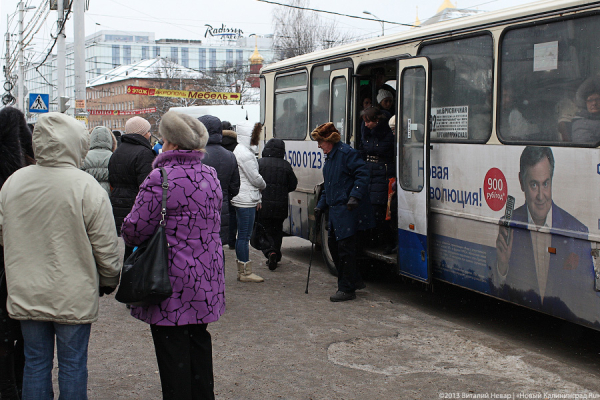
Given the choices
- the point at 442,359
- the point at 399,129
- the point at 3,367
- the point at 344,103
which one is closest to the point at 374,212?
the point at 399,129

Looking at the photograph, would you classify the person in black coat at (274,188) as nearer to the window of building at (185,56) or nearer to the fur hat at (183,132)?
the fur hat at (183,132)

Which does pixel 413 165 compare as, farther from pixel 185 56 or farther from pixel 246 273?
pixel 185 56

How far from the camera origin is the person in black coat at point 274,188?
8453 mm

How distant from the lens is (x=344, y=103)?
8.29 metres

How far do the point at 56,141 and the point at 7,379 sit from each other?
57.5 inches

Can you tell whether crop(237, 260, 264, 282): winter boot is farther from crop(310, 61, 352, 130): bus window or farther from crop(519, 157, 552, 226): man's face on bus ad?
crop(519, 157, 552, 226): man's face on bus ad

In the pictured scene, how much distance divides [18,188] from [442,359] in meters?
3.44

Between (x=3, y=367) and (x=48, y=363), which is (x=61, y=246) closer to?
(x=48, y=363)

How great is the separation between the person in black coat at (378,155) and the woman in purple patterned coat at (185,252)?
4.00 metres

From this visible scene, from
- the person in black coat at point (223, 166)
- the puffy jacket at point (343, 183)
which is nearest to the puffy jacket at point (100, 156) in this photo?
the person in black coat at point (223, 166)

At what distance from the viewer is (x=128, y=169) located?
6.24 metres

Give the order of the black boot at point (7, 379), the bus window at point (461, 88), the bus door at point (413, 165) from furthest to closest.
Result: 1. the bus door at point (413, 165)
2. the bus window at point (461, 88)
3. the black boot at point (7, 379)

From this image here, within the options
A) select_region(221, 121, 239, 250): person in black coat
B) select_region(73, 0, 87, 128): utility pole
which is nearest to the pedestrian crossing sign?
select_region(73, 0, 87, 128): utility pole


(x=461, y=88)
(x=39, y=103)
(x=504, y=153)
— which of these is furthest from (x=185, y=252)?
(x=39, y=103)
